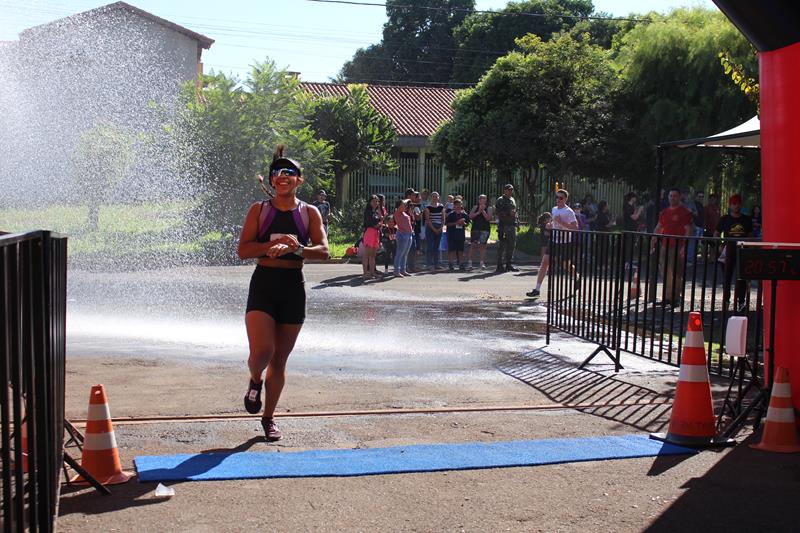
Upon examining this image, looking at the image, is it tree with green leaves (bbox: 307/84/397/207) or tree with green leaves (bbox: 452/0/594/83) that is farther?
tree with green leaves (bbox: 452/0/594/83)

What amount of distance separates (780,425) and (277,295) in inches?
139

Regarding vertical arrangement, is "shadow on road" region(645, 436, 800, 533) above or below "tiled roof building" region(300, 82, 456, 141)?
below

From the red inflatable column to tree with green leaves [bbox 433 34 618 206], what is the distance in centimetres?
2282

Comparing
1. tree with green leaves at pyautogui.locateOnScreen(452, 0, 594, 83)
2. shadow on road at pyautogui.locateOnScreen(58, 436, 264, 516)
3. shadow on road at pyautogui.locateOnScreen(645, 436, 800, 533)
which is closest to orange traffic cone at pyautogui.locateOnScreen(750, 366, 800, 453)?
shadow on road at pyautogui.locateOnScreen(645, 436, 800, 533)

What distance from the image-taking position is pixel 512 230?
70.2ft

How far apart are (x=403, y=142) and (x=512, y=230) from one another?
19707mm

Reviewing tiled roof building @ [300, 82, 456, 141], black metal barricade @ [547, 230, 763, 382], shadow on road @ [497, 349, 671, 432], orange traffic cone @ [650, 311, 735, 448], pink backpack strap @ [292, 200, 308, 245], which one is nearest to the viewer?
orange traffic cone @ [650, 311, 735, 448]

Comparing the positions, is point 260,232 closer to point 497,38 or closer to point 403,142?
point 403,142

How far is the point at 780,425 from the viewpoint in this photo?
21.0 feet

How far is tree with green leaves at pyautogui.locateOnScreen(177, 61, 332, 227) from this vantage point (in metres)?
24.9

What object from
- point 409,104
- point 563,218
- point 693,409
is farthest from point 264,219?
point 409,104

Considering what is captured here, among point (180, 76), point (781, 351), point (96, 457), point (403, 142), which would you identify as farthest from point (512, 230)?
point (180, 76)

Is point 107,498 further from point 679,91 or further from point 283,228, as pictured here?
point 679,91

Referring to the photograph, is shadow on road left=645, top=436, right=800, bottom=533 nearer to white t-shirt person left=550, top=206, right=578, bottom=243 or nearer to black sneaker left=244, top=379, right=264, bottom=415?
black sneaker left=244, top=379, right=264, bottom=415
